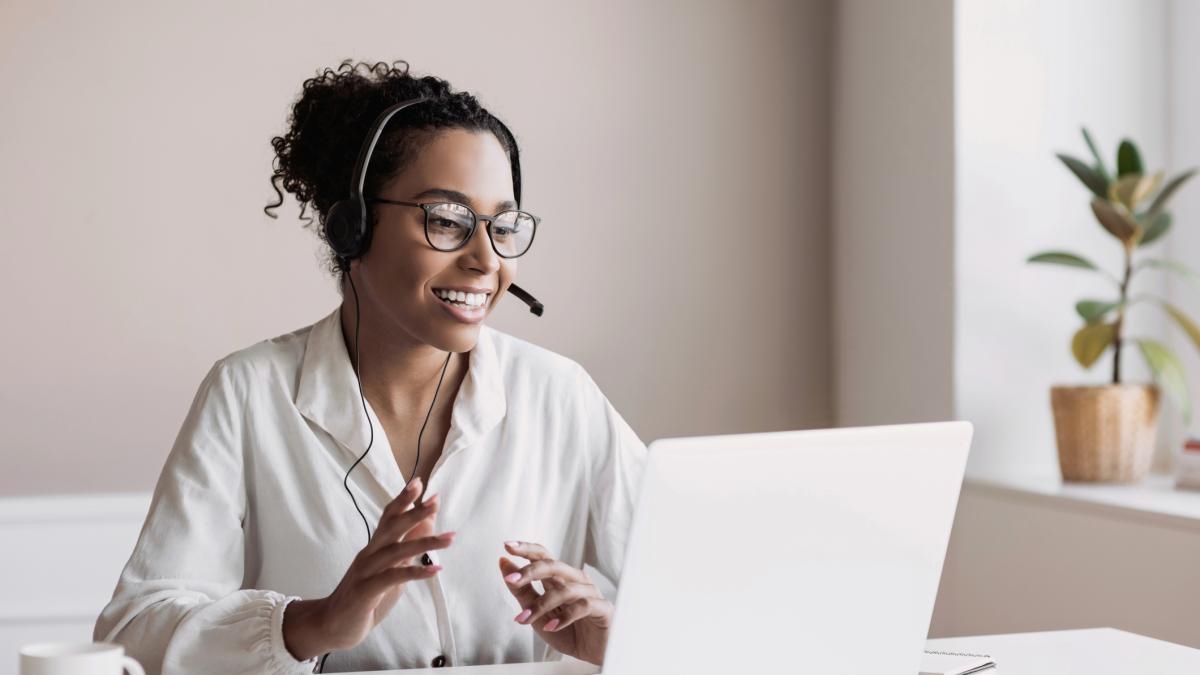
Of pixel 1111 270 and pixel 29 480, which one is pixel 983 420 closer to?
pixel 1111 270

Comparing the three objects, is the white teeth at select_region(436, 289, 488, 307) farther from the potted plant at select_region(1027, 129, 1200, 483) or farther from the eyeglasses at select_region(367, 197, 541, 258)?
the potted plant at select_region(1027, 129, 1200, 483)

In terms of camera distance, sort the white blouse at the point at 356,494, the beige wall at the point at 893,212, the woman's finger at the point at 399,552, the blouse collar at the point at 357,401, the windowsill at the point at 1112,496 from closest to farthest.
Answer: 1. the woman's finger at the point at 399,552
2. the white blouse at the point at 356,494
3. the blouse collar at the point at 357,401
4. the windowsill at the point at 1112,496
5. the beige wall at the point at 893,212

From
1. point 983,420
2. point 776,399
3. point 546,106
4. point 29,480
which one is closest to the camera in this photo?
point 29,480

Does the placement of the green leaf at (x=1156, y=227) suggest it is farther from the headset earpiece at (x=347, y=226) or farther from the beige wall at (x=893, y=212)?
the headset earpiece at (x=347, y=226)

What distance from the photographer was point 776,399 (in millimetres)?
3098

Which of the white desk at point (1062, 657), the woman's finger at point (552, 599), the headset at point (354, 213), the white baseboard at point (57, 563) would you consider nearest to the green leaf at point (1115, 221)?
the white desk at point (1062, 657)

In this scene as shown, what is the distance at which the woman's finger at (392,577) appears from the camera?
1.12 meters

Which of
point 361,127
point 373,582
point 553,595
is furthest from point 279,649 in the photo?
point 361,127

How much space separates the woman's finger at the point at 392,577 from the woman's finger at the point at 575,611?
0.63 feet

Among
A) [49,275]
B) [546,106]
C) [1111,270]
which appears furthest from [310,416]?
[1111,270]

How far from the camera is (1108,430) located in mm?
2475

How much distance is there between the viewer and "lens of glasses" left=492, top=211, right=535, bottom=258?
1564 mm

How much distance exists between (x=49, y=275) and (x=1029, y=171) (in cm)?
207

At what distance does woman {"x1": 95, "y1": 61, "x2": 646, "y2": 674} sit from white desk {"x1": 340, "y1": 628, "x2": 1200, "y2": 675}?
0.21ft
